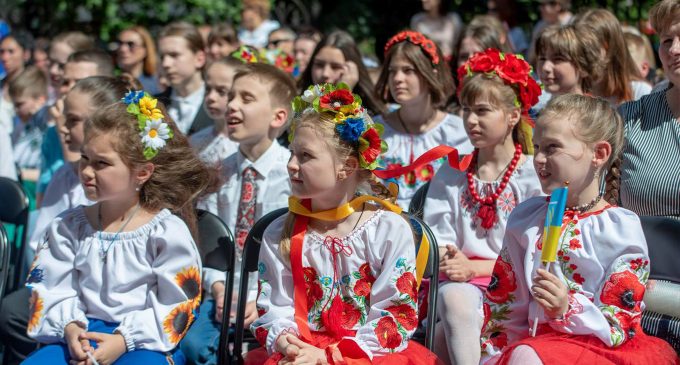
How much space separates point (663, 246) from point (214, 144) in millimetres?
2788

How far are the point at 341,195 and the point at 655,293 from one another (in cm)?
125

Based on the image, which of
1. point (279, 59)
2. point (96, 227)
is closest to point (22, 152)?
point (279, 59)

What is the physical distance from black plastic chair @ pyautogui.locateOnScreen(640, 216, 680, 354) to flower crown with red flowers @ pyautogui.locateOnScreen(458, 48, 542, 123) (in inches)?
40.9

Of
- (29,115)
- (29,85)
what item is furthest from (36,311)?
(29,85)

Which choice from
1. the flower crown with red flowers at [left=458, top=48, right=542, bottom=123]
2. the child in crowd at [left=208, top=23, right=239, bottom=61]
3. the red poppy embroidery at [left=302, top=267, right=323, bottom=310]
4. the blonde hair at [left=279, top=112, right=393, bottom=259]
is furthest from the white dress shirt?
the red poppy embroidery at [left=302, top=267, right=323, bottom=310]

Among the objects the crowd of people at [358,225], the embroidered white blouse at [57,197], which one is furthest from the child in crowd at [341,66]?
the embroidered white blouse at [57,197]

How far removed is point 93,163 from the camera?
3570 mm

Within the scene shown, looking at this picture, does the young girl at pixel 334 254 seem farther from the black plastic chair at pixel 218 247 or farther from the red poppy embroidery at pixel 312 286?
the black plastic chair at pixel 218 247

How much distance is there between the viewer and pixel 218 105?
5113 millimetres

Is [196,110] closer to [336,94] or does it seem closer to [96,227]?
[96,227]

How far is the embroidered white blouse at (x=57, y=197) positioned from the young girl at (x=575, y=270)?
231 cm

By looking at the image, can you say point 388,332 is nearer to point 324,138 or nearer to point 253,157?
point 324,138

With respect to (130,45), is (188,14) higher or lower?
lower

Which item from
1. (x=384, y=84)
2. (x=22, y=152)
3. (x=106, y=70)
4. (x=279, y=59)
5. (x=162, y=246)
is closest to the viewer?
(x=162, y=246)
